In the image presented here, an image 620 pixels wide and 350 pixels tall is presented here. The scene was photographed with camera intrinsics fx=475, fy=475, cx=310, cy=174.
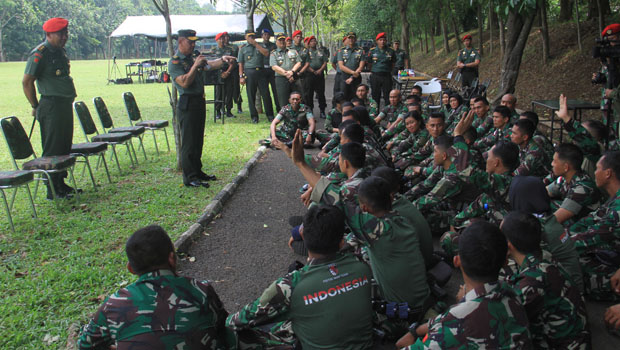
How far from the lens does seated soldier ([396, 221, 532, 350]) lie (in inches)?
79.8

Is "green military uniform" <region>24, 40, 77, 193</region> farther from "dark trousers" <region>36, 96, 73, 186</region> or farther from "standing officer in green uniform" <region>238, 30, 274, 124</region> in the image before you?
"standing officer in green uniform" <region>238, 30, 274, 124</region>

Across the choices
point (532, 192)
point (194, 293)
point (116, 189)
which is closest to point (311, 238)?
point (194, 293)

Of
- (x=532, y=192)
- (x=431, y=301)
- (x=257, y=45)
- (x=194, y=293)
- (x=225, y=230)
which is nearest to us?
(x=194, y=293)

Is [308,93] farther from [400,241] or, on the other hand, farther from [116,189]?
[400,241]

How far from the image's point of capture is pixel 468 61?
465 inches

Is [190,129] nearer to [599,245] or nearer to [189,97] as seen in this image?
[189,97]

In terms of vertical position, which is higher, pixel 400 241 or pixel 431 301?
pixel 400 241

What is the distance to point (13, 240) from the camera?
15.2 feet

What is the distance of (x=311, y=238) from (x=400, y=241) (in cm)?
76

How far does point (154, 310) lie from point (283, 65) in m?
9.45

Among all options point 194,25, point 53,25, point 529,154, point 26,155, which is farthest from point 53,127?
point 194,25

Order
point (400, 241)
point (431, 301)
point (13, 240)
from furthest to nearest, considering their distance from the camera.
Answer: point (13, 240), point (431, 301), point (400, 241)

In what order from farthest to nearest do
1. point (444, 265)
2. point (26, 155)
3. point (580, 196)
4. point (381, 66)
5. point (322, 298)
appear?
point (381, 66)
point (26, 155)
point (580, 196)
point (444, 265)
point (322, 298)

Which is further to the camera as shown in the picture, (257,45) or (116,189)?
(257,45)
